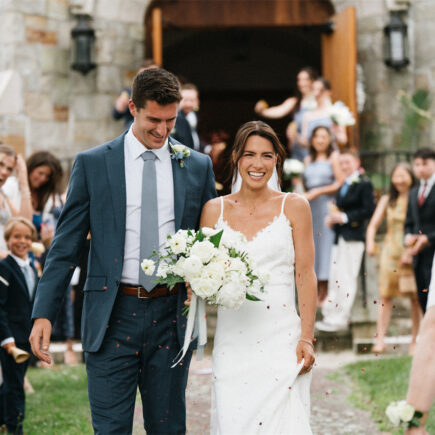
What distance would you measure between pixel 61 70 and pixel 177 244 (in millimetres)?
8564

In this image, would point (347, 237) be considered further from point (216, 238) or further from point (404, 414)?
point (404, 414)

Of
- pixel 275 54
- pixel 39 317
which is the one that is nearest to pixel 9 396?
pixel 39 317

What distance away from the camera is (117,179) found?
3.67 metres

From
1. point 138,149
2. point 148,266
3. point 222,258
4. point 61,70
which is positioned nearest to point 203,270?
point 222,258

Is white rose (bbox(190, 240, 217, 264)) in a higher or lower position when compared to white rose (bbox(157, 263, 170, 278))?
higher

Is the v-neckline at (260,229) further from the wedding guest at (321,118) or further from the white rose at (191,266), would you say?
the wedding guest at (321,118)

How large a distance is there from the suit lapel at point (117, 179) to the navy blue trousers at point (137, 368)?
0.33m

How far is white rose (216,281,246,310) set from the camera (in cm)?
354

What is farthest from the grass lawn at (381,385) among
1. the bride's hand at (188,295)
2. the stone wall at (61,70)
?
the stone wall at (61,70)

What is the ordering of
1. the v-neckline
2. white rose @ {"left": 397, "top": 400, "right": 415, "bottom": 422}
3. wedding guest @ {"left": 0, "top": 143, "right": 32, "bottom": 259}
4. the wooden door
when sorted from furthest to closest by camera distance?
the wooden door → wedding guest @ {"left": 0, "top": 143, "right": 32, "bottom": 259} → the v-neckline → white rose @ {"left": 397, "top": 400, "right": 415, "bottom": 422}

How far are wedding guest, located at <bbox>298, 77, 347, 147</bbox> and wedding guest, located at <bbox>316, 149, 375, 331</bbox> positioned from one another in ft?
3.78

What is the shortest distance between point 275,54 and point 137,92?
14.0 metres

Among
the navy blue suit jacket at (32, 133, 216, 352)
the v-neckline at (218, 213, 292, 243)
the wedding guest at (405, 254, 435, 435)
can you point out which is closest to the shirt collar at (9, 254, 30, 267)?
the navy blue suit jacket at (32, 133, 216, 352)

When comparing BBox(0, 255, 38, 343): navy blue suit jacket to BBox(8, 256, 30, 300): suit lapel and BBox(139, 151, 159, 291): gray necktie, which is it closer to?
BBox(8, 256, 30, 300): suit lapel
